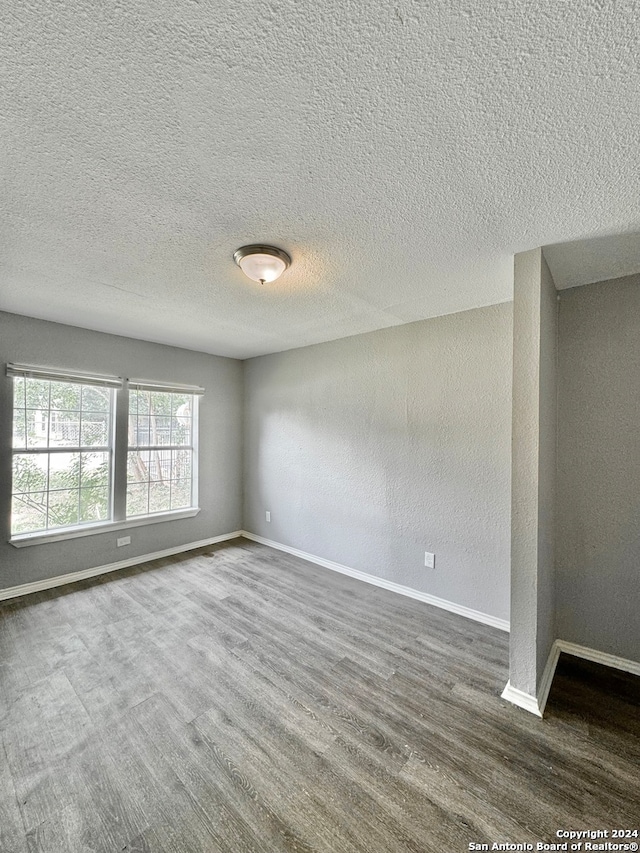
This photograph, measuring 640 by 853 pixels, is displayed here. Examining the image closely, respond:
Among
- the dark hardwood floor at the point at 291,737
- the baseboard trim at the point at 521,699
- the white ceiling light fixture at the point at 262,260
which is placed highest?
the white ceiling light fixture at the point at 262,260

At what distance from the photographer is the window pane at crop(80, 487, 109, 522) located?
3.50 metres

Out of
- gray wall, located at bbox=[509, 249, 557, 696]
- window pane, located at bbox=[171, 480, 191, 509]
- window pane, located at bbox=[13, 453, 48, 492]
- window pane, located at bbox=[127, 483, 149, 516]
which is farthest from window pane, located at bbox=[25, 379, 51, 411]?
gray wall, located at bbox=[509, 249, 557, 696]

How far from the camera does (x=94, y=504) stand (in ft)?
11.7

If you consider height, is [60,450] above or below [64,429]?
below

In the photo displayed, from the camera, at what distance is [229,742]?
1612mm

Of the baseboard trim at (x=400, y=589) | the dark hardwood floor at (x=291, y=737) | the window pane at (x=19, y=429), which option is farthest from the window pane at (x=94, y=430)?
the baseboard trim at (x=400, y=589)

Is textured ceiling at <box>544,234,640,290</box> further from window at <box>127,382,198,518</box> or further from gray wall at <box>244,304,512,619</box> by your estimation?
window at <box>127,382,198,518</box>

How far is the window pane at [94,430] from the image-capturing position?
3.52 m

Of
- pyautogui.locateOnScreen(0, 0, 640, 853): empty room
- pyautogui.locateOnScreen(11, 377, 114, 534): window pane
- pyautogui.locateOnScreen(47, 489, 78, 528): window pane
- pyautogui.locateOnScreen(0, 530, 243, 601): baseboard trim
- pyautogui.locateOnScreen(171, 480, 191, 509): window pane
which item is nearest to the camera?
pyautogui.locateOnScreen(0, 0, 640, 853): empty room

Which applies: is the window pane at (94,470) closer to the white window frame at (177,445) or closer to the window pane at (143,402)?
the white window frame at (177,445)

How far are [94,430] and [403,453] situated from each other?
3.17m

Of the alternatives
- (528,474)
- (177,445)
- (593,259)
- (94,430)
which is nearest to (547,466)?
(528,474)

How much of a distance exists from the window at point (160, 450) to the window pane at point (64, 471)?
0.49 m

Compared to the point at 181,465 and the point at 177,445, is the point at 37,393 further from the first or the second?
the point at 181,465
